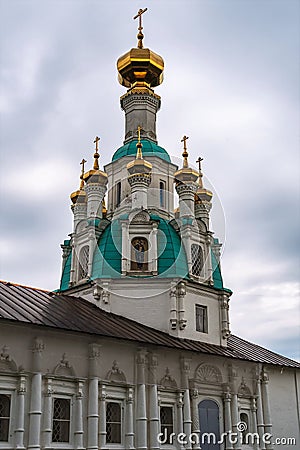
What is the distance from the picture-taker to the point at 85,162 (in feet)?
87.6

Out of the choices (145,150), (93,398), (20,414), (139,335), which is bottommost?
(20,414)

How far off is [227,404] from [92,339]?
6078 mm

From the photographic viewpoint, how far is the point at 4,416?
15.5 metres

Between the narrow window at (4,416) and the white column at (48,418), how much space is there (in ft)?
3.39

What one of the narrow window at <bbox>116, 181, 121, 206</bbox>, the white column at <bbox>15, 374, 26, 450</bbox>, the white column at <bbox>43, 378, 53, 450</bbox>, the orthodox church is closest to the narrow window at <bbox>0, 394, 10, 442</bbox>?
the orthodox church

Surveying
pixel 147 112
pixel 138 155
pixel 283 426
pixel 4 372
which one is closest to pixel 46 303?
pixel 4 372

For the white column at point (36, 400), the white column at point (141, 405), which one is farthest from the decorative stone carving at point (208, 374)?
the white column at point (36, 400)

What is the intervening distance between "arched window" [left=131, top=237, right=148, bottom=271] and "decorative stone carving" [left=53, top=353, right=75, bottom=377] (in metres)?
5.89

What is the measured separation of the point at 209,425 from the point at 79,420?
17.7 feet

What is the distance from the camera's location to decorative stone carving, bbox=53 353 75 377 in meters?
16.7

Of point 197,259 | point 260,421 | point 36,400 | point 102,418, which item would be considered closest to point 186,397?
point 102,418

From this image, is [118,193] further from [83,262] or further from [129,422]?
[129,422]

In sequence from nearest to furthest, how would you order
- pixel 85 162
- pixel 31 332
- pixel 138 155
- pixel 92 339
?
1. pixel 31 332
2. pixel 92 339
3. pixel 138 155
4. pixel 85 162

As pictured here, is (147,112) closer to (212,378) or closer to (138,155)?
(138,155)
